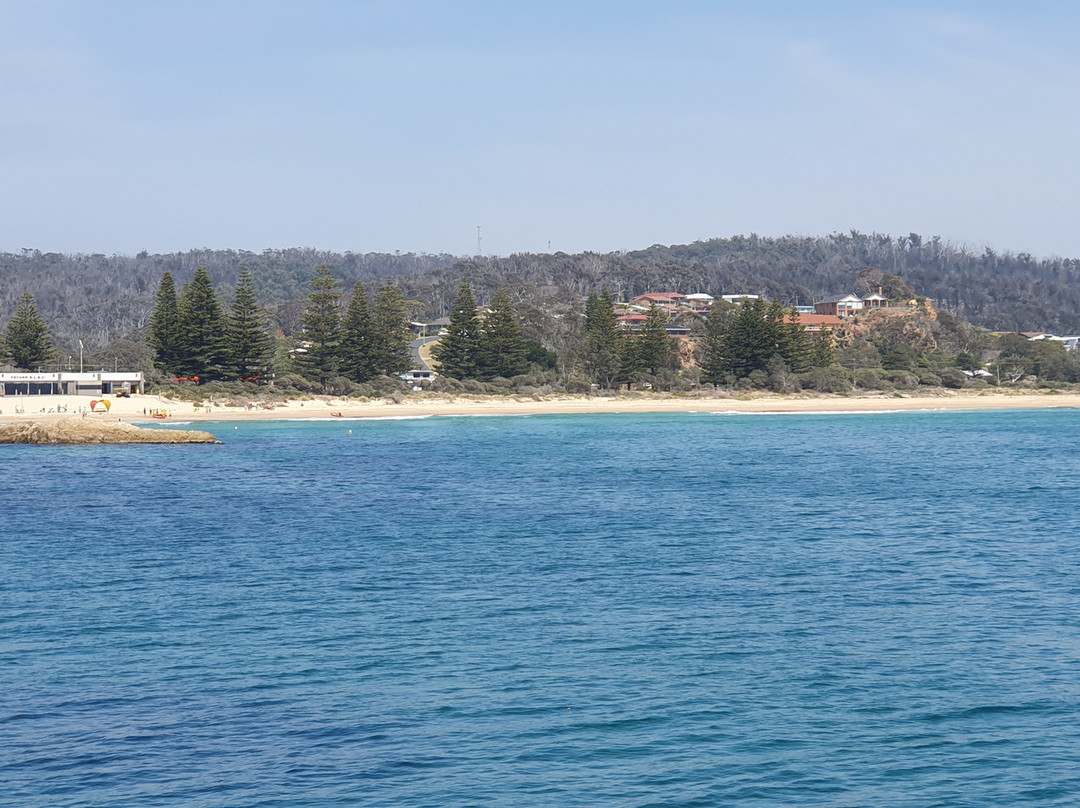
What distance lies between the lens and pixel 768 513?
92.4 feet

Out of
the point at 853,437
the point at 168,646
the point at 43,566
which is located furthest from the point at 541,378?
the point at 168,646

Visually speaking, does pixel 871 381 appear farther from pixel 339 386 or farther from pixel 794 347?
pixel 339 386

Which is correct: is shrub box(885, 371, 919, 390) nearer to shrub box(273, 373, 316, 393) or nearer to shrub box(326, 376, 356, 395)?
shrub box(326, 376, 356, 395)

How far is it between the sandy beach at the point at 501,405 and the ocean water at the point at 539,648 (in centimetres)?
3242

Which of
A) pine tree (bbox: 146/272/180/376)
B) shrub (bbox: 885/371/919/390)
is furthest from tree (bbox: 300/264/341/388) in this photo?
shrub (bbox: 885/371/919/390)

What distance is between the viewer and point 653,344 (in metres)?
85.8

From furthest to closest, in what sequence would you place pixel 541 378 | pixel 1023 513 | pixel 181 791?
pixel 541 378 → pixel 1023 513 → pixel 181 791

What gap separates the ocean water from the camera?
10.6 meters

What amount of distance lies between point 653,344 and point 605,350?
4.55 m

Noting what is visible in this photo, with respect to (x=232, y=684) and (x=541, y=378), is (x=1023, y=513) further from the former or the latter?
(x=541, y=378)

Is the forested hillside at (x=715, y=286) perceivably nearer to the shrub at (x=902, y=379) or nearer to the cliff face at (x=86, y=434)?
the shrub at (x=902, y=379)

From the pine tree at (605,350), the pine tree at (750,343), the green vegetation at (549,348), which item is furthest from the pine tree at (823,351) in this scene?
the pine tree at (605,350)

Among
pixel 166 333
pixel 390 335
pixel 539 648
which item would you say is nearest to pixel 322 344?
pixel 390 335

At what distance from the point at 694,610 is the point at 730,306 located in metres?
97.8
